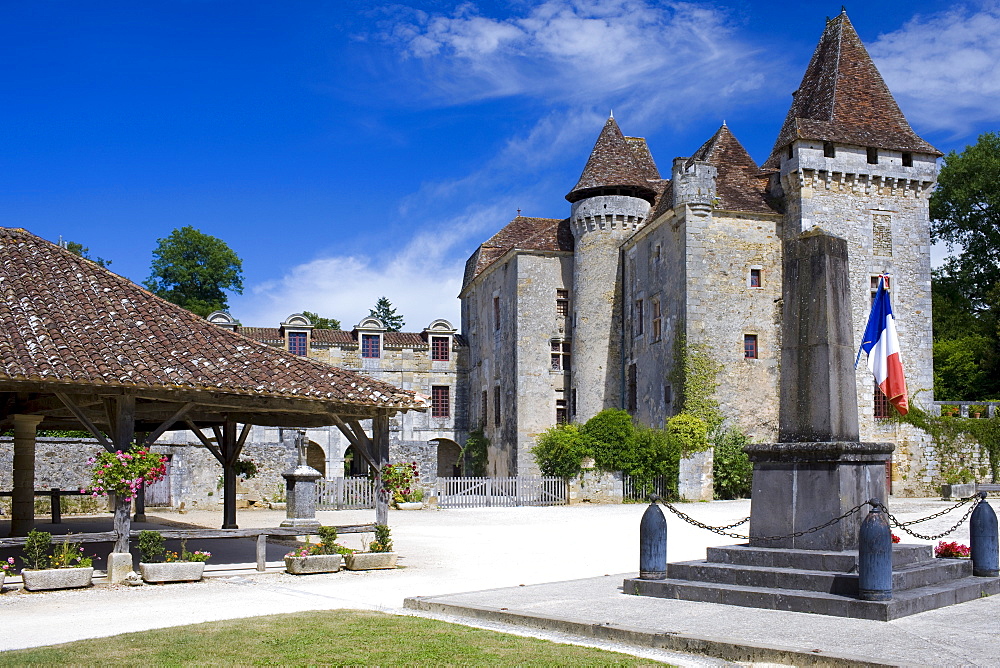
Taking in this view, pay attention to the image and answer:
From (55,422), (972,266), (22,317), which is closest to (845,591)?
(22,317)

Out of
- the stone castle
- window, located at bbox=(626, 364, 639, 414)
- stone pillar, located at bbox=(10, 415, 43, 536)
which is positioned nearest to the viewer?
stone pillar, located at bbox=(10, 415, 43, 536)

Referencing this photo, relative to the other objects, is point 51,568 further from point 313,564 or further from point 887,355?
point 887,355

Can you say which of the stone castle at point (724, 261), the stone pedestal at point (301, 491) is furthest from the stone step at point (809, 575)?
the stone castle at point (724, 261)

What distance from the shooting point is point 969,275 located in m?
46.8

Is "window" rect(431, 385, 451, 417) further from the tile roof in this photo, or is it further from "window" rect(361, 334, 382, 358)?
the tile roof

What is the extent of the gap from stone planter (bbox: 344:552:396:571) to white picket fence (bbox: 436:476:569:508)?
1583 centimetres

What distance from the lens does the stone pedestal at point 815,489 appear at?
9789 millimetres

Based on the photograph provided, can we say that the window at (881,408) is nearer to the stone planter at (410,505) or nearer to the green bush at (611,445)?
the green bush at (611,445)

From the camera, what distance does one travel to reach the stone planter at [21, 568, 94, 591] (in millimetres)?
12109

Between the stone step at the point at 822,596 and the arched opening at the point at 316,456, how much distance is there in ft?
110

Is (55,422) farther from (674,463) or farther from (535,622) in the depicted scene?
(674,463)

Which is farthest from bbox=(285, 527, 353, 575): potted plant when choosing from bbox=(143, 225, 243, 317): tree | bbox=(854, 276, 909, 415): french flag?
bbox=(143, 225, 243, 317): tree

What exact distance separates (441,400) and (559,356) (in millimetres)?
8752

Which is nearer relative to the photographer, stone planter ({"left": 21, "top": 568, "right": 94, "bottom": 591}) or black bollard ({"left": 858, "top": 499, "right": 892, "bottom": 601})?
black bollard ({"left": 858, "top": 499, "right": 892, "bottom": 601})
